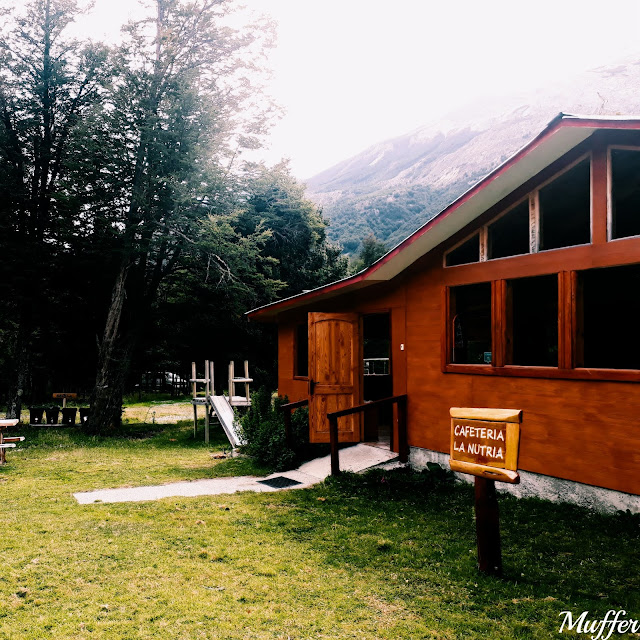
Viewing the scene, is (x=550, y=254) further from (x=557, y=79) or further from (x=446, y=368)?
(x=557, y=79)

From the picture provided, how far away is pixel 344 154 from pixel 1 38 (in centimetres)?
16563

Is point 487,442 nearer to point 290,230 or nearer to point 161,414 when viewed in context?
point 161,414

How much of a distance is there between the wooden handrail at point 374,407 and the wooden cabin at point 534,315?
4.4 inches

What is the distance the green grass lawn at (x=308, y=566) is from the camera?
3.84 metres

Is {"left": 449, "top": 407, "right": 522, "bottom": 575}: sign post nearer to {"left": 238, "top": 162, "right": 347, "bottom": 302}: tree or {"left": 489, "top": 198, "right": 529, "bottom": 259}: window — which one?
{"left": 489, "top": 198, "right": 529, "bottom": 259}: window

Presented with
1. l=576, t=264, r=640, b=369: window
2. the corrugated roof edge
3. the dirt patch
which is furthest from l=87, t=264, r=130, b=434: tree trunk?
l=576, t=264, r=640, b=369: window

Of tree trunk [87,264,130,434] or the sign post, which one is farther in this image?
tree trunk [87,264,130,434]

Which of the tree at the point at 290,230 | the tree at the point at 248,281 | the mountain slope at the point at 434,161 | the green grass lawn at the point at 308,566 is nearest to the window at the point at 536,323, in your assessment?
the green grass lawn at the point at 308,566

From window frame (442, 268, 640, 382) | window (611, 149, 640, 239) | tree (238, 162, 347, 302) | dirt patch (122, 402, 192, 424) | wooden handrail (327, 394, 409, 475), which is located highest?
tree (238, 162, 347, 302)

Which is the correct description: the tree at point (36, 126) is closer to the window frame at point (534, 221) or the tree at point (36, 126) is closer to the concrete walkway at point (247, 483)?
the concrete walkway at point (247, 483)

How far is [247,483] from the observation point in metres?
8.60

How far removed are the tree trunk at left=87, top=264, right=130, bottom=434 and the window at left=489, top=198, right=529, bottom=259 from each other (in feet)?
41.0

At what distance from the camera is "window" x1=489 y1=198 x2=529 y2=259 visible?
7125 millimetres

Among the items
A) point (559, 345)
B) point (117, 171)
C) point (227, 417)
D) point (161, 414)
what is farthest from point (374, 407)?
point (161, 414)
